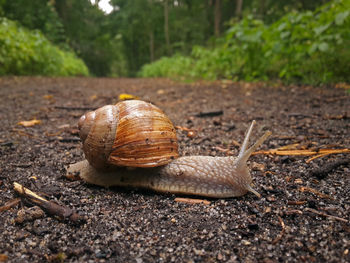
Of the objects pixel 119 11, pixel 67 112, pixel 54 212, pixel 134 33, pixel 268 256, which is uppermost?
pixel 119 11

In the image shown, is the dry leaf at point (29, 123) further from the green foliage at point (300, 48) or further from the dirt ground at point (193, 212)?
the green foliage at point (300, 48)

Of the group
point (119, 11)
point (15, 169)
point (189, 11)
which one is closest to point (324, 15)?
point (15, 169)

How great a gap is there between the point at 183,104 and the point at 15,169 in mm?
3628

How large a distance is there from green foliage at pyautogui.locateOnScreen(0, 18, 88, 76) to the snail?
28.0 ft

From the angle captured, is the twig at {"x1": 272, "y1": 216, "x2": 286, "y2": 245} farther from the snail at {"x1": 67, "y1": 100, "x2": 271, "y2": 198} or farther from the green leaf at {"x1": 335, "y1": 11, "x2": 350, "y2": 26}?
the green leaf at {"x1": 335, "y1": 11, "x2": 350, "y2": 26}

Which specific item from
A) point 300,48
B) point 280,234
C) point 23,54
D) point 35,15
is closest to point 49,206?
point 280,234

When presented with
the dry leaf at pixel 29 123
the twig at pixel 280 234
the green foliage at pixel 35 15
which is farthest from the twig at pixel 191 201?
the green foliage at pixel 35 15

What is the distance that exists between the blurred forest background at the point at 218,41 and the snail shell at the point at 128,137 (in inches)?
101

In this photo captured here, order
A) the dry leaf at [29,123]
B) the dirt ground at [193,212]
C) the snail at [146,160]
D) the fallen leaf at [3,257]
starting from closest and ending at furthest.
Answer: the fallen leaf at [3,257], the dirt ground at [193,212], the snail at [146,160], the dry leaf at [29,123]

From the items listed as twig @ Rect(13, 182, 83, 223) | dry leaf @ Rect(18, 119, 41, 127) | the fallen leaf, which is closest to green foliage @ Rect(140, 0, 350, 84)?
dry leaf @ Rect(18, 119, 41, 127)

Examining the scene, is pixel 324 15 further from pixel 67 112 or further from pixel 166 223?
pixel 166 223

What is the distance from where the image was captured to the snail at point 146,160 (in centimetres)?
208

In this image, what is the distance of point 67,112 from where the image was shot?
4.72 m

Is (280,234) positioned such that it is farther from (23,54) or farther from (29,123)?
(23,54)
